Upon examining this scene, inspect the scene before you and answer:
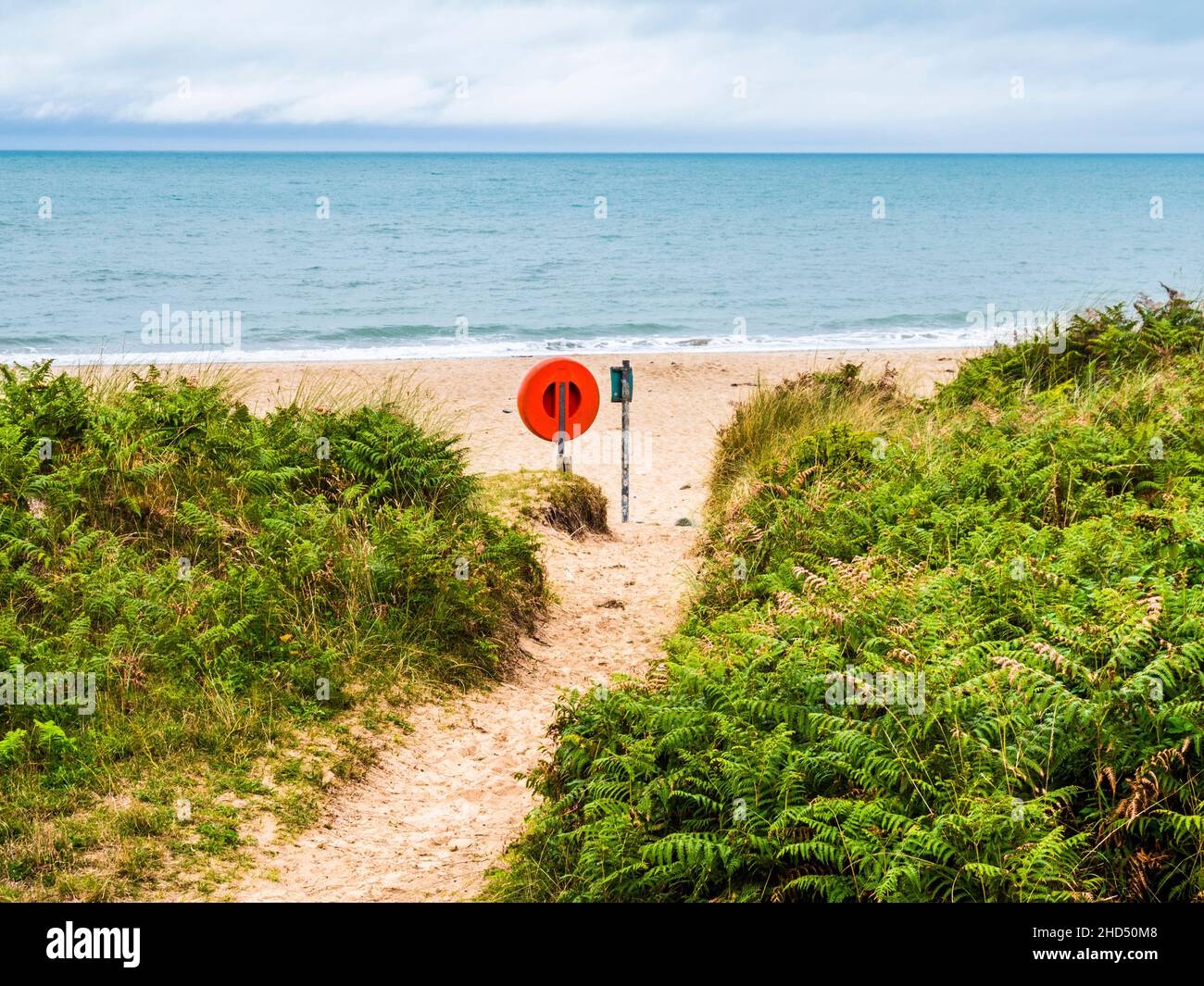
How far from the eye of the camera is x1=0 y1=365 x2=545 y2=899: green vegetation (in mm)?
4789

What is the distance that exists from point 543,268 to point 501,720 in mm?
35373

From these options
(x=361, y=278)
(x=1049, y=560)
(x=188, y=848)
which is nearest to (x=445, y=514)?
(x=188, y=848)

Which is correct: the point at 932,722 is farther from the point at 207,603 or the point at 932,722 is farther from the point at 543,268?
the point at 543,268

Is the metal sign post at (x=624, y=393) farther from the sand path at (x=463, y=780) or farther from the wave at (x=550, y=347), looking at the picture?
the wave at (x=550, y=347)

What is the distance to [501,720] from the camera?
6375 millimetres

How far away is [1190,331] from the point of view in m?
10.4

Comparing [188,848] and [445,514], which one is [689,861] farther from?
[445,514]

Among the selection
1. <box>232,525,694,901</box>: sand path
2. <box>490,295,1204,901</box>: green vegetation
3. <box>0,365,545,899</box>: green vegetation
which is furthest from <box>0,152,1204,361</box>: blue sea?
<box>490,295,1204,901</box>: green vegetation

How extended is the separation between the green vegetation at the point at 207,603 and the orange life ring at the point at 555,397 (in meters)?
1.91

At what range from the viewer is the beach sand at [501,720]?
464 cm

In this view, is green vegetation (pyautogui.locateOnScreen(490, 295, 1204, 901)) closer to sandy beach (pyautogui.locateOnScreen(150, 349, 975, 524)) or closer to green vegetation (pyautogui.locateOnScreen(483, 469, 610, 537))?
green vegetation (pyautogui.locateOnScreen(483, 469, 610, 537))

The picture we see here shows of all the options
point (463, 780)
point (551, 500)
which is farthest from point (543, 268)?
point (463, 780)

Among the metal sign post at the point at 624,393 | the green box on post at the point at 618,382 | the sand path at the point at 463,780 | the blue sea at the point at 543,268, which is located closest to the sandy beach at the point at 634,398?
the metal sign post at the point at 624,393

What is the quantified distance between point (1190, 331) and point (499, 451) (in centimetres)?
845
